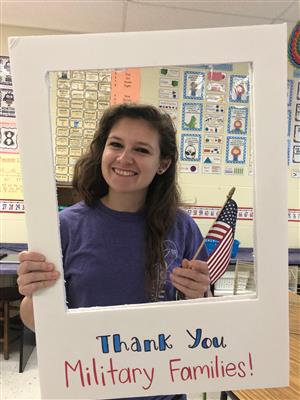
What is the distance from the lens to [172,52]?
2.08 ft

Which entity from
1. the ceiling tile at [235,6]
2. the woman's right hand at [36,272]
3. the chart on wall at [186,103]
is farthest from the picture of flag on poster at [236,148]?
the ceiling tile at [235,6]

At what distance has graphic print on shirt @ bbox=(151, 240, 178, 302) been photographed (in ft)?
2.48

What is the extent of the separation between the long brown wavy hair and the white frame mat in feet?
0.39

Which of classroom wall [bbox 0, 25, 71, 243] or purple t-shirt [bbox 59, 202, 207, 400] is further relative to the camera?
classroom wall [bbox 0, 25, 71, 243]

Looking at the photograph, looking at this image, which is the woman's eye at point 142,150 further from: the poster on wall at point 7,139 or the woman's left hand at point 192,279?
the poster on wall at point 7,139

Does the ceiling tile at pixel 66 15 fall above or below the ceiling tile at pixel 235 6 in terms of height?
above

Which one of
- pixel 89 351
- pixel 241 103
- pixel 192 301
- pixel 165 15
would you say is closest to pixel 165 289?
pixel 192 301

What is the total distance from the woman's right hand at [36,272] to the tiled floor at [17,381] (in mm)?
1882

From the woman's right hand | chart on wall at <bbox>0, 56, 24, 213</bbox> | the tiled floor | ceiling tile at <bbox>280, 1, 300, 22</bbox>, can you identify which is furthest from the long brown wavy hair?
chart on wall at <bbox>0, 56, 24, 213</bbox>

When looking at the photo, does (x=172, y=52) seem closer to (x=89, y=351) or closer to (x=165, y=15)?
(x=89, y=351)

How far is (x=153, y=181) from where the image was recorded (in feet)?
2.69

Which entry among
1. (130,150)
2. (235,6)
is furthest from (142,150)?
(235,6)

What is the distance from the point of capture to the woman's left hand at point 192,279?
2.33 ft

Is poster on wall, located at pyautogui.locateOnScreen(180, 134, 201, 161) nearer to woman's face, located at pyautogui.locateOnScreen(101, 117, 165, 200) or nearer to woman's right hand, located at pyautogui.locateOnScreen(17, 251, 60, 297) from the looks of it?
woman's face, located at pyautogui.locateOnScreen(101, 117, 165, 200)
